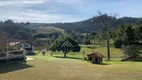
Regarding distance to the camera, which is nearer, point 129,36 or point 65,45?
point 65,45

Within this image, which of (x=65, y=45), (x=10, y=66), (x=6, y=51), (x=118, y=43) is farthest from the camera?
(x=118, y=43)

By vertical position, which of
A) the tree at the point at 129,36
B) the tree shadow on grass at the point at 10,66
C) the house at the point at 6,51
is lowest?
the tree shadow on grass at the point at 10,66

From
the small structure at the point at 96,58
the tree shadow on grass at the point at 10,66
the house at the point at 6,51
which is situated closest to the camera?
the tree shadow on grass at the point at 10,66

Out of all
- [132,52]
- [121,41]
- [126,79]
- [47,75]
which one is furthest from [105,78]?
[121,41]

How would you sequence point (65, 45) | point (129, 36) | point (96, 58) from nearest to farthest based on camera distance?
point (96, 58) < point (65, 45) < point (129, 36)

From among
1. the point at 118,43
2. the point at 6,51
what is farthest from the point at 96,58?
the point at 118,43

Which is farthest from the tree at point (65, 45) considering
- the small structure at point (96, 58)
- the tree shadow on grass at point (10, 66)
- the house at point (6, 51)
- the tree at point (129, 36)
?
the tree at point (129, 36)

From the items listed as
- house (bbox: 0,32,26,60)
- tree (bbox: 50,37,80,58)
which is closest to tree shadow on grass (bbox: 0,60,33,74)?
house (bbox: 0,32,26,60)

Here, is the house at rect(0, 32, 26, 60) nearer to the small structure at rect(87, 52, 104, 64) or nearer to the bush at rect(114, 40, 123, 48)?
the small structure at rect(87, 52, 104, 64)

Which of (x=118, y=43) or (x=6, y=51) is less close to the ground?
(x=118, y=43)

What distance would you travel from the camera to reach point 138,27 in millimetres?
70562

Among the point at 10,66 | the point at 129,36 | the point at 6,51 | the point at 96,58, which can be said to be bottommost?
the point at 10,66

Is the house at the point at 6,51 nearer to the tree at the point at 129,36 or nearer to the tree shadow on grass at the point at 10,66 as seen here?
the tree shadow on grass at the point at 10,66

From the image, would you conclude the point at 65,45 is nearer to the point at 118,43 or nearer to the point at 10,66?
the point at 10,66
